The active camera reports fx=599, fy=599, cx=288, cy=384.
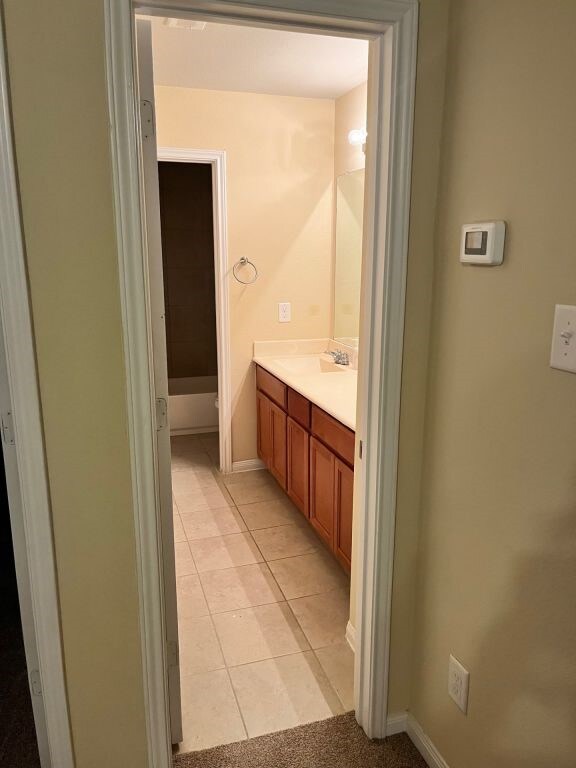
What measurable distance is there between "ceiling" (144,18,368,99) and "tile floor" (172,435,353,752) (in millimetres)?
2360

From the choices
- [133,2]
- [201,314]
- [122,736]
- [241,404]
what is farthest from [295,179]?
[122,736]

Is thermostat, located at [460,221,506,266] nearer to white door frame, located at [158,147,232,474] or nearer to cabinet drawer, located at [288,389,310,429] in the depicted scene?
cabinet drawer, located at [288,389,310,429]

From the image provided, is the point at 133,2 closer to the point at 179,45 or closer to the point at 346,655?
the point at 179,45

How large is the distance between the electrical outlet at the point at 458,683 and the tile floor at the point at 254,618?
0.53 meters

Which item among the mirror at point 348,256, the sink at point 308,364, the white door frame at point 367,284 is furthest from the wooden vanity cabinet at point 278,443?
the white door frame at point 367,284

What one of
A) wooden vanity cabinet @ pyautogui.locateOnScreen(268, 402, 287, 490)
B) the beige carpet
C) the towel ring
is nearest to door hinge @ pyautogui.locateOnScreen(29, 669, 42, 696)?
the beige carpet

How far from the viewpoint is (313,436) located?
304 centimetres

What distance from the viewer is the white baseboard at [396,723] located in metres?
1.94

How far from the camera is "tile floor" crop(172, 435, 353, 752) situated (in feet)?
6.77

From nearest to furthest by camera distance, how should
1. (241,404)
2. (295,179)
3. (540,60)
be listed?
(540,60), (295,179), (241,404)

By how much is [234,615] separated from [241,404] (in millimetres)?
1694

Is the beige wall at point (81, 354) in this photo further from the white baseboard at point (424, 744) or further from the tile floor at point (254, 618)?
the white baseboard at point (424, 744)

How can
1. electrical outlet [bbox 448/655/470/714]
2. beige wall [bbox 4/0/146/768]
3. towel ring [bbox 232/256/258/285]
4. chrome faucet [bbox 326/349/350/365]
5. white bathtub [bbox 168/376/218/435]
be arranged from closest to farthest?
beige wall [bbox 4/0/146/768] < electrical outlet [bbox 448/655/470/714] < chrome faucet [bbox 326/349/350/365] < towel ring [bbox 232/256/258/285] < white bathtub [bbox 168/376/218/435]

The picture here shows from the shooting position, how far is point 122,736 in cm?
168
